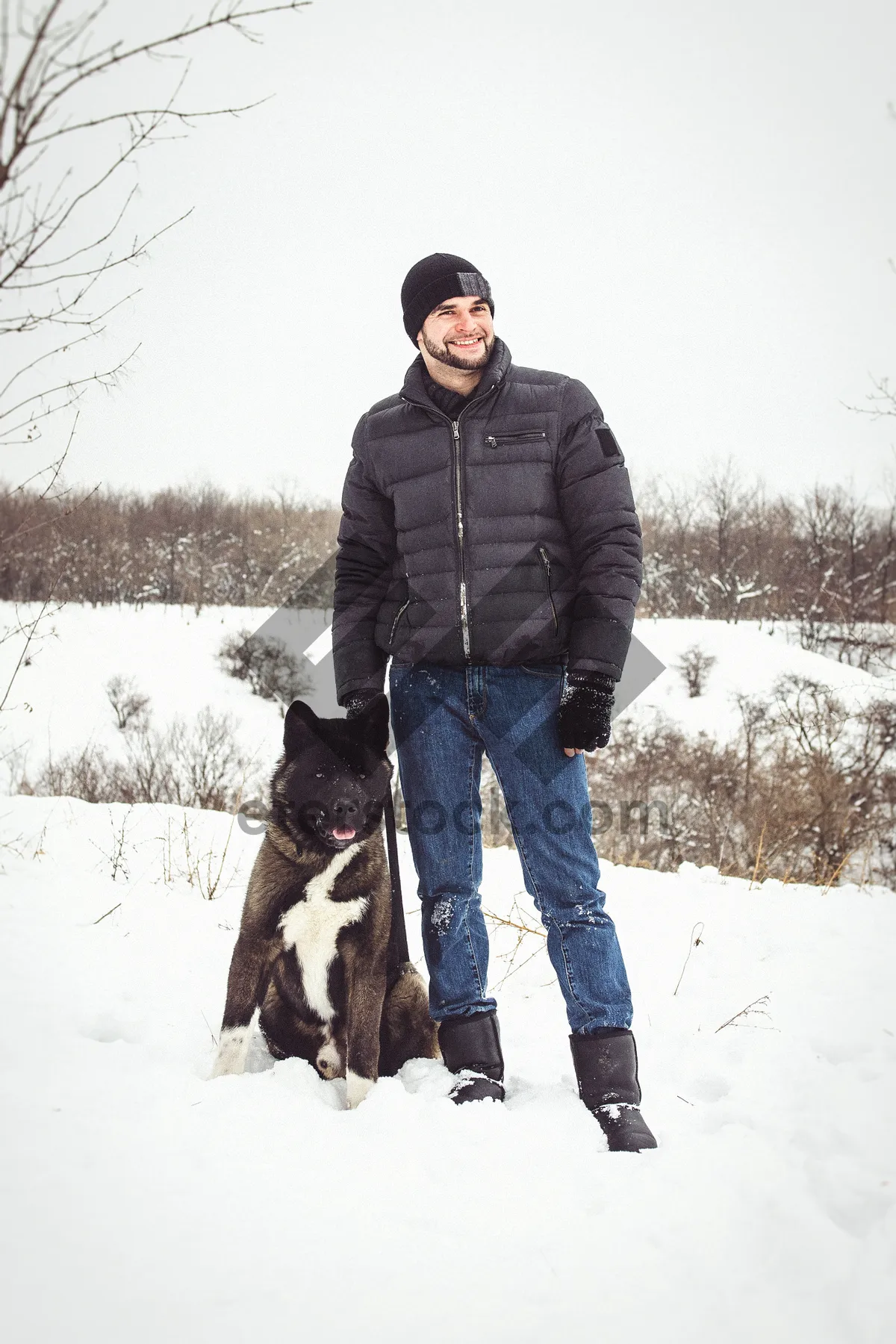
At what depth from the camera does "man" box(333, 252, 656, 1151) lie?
8.03ft

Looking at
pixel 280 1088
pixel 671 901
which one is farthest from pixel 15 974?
pixel 671 901

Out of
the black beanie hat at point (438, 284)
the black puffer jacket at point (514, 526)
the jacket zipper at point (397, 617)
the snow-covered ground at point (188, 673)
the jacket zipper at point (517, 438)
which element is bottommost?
the snow-covered ground at point (188, 673)

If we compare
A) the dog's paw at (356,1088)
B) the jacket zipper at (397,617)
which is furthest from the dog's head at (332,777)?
the dog's paw at (356,1088)

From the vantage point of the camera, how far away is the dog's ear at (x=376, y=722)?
265 centimetres

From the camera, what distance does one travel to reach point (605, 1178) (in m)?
1.96

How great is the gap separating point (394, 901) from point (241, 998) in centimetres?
60

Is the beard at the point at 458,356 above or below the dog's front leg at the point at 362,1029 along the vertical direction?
above

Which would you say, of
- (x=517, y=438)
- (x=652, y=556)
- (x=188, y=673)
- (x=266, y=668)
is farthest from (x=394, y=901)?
(x=652, y=556)

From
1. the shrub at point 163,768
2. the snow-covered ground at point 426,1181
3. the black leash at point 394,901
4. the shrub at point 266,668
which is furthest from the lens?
the shrub at point 266,668

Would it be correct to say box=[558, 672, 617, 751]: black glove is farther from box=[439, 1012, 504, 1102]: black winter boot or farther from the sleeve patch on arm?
box=[439, 1012, 504, 1102]: black winter boot

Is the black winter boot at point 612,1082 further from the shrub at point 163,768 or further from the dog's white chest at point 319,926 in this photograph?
the shrub at point 163,768

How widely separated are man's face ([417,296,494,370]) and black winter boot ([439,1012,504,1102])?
217 cm

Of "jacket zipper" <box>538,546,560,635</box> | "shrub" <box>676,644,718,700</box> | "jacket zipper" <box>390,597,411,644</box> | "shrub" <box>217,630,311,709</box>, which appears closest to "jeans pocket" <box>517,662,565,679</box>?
"jacket zipper" <box>538,546,560,635</box>

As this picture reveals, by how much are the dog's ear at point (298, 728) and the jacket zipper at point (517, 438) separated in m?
1.09
